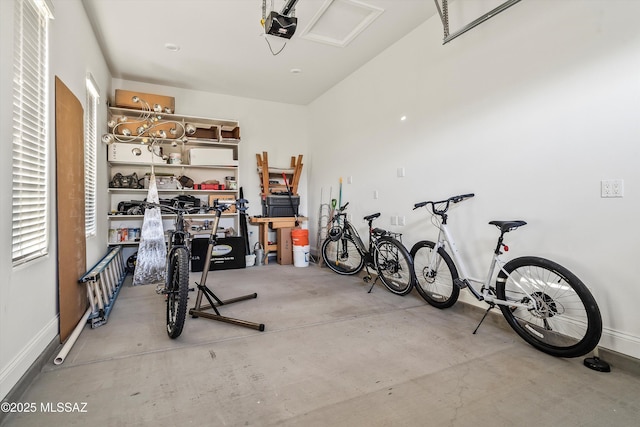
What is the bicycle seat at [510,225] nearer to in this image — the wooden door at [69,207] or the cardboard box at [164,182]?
the wooden door at [69,207]

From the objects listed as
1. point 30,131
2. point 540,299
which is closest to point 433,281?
point 540,299

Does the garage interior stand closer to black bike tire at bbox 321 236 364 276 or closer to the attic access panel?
the attic access panel

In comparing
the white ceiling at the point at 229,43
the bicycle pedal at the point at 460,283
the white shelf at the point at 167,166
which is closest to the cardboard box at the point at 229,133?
the white shelf at the point at 167,166

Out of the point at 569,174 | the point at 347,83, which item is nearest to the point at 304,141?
the point at 347,83

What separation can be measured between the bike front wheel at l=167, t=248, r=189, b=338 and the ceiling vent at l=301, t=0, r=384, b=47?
2747mm

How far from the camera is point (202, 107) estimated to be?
547 cm

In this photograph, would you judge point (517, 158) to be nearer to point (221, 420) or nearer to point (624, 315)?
point (624, 315)

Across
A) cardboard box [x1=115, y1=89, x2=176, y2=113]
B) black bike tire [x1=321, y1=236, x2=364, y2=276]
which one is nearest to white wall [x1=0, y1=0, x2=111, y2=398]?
cardboard box [x1=115, y1=89, x2=176, y2=113]

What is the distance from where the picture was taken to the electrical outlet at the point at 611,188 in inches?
77.7

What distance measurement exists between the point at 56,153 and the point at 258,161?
3.62 meters

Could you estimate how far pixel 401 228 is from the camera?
12.5 feet

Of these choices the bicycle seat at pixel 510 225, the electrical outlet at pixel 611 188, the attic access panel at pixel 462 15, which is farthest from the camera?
the attic access panel at pixel 462 15

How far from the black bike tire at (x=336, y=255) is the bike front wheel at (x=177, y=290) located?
238cm

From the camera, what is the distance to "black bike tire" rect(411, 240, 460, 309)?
9.68 ft
